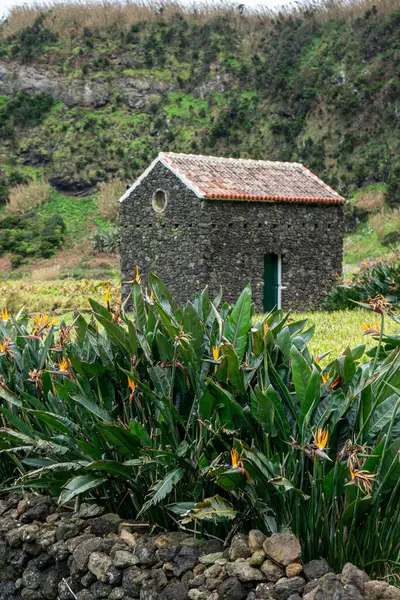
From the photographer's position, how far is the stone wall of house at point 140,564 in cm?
368

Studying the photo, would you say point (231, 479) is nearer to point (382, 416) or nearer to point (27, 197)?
point (382, 416)

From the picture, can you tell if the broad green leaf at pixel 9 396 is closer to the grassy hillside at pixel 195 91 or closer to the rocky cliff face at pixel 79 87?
the grassy hillside at pixel 195 91

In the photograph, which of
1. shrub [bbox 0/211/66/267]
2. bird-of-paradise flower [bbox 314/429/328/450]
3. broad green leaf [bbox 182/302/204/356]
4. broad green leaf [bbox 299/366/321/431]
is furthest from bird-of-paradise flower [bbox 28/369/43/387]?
shrub [bbox 0/211/66/267]

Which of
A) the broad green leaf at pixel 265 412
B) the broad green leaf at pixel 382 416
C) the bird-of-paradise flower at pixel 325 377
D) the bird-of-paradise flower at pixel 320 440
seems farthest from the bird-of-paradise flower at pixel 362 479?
the bird-of-paradise flower at pixel 325 377

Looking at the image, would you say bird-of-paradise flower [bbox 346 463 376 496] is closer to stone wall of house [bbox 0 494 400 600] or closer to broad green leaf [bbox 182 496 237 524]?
stone wall of house [bbox 0 494 400 600]

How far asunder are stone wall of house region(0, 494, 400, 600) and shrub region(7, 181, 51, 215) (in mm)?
39263

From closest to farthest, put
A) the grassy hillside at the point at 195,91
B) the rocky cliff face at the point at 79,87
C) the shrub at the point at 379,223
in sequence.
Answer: the shrub at the point at 379,223, the grassy hillside at the point at 195,91, the rocky cliff face at the point at 79,87

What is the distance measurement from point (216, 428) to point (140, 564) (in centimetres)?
79

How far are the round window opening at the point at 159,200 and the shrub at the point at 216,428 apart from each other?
1549 cm

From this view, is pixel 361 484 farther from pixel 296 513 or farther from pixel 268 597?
pixel 268 597

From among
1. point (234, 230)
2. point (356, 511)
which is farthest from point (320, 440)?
point (234, 230)

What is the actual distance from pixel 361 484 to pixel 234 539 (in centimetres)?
67

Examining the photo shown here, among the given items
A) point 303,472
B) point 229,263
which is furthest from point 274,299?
point 303,472

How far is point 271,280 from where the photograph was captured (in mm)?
20844
